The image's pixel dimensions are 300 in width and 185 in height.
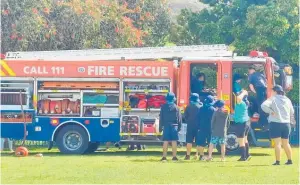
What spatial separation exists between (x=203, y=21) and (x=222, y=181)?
801 inches

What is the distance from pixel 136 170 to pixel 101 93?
20.3 feet

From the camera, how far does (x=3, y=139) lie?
26.6 m

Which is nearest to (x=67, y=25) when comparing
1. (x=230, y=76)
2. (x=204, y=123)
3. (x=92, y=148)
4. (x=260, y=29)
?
(x=260, y=29)

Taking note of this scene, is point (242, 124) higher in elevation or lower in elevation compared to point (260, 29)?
lower

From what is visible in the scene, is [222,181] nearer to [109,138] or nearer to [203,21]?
[109,138]

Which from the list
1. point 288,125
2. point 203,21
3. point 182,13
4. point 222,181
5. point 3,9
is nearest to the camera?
point 222,181

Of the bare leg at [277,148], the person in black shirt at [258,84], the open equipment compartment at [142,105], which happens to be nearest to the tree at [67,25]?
the open equipment compartment at [142,105]

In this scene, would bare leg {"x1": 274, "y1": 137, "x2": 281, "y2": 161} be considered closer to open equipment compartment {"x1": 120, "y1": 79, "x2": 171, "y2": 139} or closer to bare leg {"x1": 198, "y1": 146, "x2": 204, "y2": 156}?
bare leg {"x1": 198, "y1": 146, "x2": 204, "y2": 156}

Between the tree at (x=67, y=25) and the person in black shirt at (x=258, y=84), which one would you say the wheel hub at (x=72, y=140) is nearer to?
the person in black shirt at (x=258, y=84)

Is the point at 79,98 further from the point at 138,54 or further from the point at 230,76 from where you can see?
the point at 230,76

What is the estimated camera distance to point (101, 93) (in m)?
24.5

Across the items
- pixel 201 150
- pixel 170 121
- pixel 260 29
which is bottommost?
pixel 201 150

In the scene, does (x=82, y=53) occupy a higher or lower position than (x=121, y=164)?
higher

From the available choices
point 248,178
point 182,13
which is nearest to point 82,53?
point 248,178
